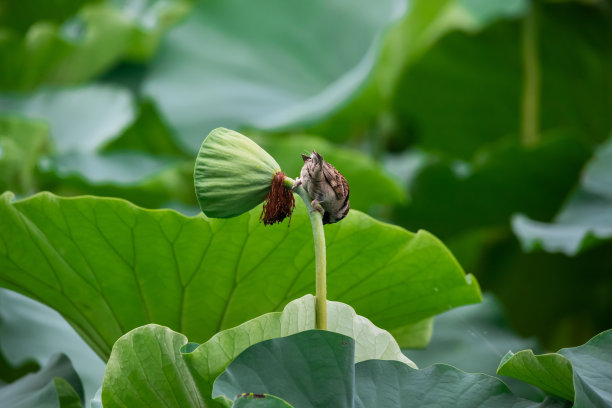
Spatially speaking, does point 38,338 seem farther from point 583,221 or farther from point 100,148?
point 583,221

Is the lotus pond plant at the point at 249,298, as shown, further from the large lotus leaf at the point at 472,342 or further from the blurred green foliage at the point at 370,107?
the blurred green foliage at the point at 370,107

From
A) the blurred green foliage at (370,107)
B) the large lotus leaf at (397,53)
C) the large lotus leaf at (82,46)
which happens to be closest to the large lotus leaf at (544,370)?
the blurred green foliage at (370,107)

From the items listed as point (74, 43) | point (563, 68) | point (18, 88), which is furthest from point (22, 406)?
point (563, 68)

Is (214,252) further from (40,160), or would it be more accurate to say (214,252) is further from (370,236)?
(40,160)

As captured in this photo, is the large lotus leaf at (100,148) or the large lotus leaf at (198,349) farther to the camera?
the large lotus leaf at (100,148)

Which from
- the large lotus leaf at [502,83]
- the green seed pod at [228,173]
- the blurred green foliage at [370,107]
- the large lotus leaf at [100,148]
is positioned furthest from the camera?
the large lotus leaf at [502,83]

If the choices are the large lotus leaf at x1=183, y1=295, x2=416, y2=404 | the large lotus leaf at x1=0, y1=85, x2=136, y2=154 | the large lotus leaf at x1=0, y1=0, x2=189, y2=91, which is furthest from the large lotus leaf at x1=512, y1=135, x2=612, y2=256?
the large lotus leaf at x1=0, y1=0, x2=189, y2=91

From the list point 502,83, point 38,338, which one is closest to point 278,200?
point 38,338
